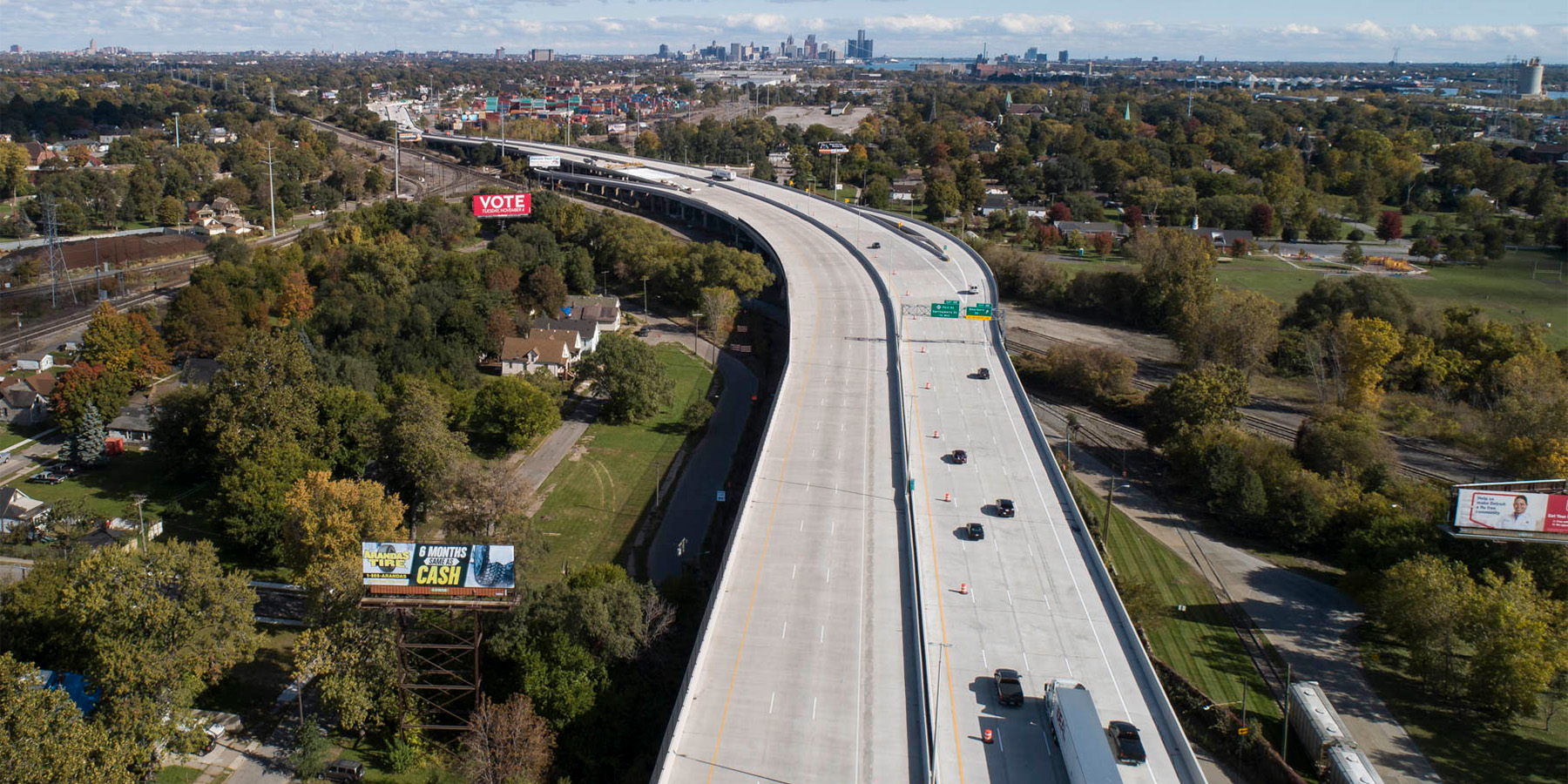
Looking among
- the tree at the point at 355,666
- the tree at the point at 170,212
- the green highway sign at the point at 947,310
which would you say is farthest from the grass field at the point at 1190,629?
the tree at the point at 170,212

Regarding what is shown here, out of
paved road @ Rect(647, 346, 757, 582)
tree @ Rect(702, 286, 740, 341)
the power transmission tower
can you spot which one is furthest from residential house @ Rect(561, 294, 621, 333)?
the power transmission tower

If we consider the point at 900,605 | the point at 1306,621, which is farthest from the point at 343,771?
the point at 1306,621

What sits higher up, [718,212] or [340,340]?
[718,212]

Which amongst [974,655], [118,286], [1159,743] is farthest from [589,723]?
[118,286]

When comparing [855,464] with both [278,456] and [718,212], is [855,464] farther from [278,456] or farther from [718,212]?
[718,212]

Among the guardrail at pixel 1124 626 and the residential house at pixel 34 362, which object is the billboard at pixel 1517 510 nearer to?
the guardrail at pixel 1124 626

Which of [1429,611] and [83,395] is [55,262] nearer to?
[83,395]
